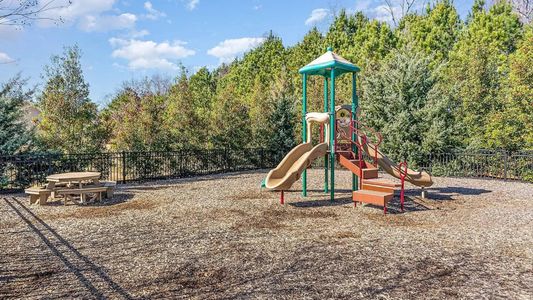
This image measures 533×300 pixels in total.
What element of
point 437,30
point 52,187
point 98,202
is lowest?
point 98,202

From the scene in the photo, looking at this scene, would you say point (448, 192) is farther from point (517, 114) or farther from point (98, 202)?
point (98, 202)

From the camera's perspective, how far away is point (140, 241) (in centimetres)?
600

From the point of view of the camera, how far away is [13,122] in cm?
1278

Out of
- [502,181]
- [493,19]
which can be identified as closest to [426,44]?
[493,19]

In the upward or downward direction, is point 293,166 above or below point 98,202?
above

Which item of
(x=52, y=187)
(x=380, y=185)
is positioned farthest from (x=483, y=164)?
(x=52, y=187)

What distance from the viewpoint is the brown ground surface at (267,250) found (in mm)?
4121

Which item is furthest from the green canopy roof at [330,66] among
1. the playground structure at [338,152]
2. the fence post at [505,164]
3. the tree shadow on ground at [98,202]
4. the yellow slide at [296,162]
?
the fence post at [505,164]

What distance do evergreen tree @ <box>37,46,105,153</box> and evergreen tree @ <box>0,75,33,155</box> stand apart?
80cm

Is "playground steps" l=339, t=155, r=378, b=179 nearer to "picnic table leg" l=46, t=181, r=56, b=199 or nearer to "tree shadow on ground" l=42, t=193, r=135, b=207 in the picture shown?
"tree shadow on ground" l=42, t=193, r=135, b=207

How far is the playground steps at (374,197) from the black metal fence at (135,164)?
9.62 metres

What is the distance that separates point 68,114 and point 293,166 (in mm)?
10492

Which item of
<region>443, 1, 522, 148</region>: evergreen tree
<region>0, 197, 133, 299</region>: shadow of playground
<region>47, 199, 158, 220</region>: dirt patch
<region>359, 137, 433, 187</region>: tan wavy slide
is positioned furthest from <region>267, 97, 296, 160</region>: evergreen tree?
<region>0, 197, 133, 299</region>: shadow of playground

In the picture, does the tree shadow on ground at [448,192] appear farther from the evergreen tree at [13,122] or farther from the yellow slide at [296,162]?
the evergreen tree at [13,122]
